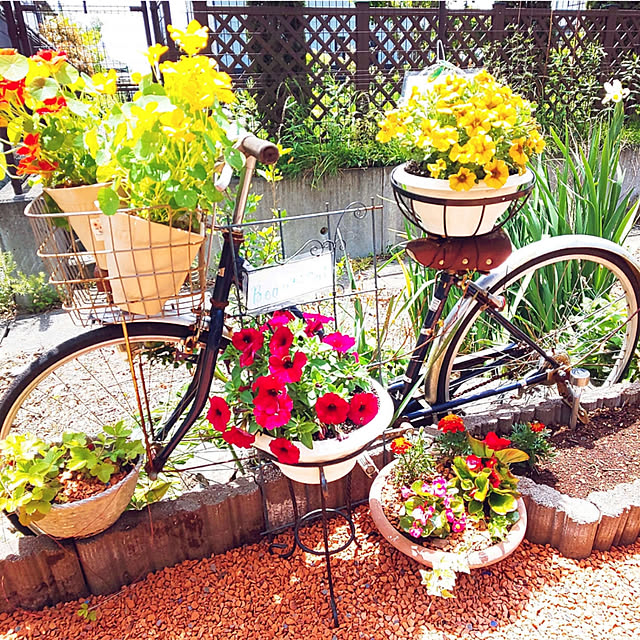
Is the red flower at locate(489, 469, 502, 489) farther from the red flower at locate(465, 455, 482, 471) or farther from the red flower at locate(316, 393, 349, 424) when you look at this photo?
the red flower at locate(316, 393, 349, 424)

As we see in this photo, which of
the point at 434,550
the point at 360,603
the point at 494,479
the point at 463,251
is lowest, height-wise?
the point at 360,603

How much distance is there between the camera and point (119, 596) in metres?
1.64

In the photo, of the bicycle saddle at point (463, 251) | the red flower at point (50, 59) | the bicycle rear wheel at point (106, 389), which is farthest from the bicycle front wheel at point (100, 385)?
the bicycle saddle at point (463, 251)

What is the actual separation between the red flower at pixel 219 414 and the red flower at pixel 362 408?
326 millimetres

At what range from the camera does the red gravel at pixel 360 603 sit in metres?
1.53

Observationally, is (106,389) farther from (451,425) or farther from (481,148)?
(481,148)

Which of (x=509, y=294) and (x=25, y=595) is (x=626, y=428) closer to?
(x=509, y=294)

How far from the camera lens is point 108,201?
1117mm

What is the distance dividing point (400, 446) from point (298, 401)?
447 mm

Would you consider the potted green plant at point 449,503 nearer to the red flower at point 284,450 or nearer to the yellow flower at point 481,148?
the red flower at point 284,450

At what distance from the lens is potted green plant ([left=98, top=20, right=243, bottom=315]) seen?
1.09m

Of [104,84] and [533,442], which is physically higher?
[104,84]

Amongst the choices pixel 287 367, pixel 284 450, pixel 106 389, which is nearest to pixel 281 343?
pixel 287 367

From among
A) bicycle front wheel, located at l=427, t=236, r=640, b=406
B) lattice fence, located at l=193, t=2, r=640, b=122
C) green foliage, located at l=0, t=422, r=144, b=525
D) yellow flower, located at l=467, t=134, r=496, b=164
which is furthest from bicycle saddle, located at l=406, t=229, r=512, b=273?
lattice fence, located at l=193, t=2, r=640, b=122
